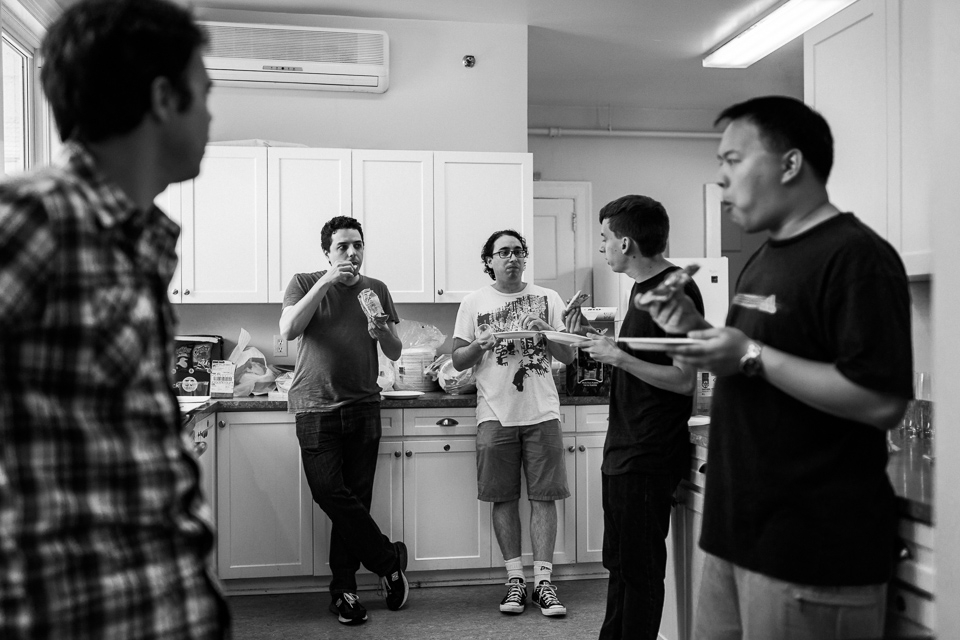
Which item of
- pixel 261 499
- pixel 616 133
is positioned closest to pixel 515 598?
pixel 261 499

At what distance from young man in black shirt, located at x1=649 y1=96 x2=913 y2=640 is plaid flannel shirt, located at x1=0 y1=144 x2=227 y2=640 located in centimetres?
92

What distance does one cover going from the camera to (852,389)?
132 centimetres

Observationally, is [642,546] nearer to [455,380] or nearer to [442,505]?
[442,505]

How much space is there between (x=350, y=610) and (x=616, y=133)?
14.7 feet

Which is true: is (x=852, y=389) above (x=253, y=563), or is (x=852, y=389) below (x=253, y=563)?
above

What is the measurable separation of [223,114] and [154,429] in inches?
154

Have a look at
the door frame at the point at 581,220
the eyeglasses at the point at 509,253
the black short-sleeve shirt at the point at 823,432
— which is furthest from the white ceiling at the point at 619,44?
the black short-sleeve shirt at the point at 823,432

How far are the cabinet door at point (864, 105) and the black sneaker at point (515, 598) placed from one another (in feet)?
6.41

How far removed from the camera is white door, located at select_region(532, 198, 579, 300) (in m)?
6.52

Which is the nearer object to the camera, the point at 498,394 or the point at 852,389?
the point at 852,389

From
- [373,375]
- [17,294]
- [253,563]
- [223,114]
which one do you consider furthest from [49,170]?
[223,114]

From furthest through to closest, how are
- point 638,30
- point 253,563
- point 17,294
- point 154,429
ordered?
point 638,30, point 253,563, point 154,429, point 17,294

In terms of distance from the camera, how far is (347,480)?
3.43 metres

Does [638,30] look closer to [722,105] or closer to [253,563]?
[722,105]
